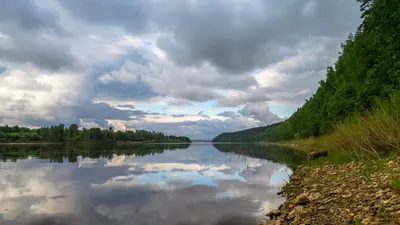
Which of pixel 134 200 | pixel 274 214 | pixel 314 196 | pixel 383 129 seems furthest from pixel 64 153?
pixel 383 129

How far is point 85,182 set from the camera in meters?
22.8

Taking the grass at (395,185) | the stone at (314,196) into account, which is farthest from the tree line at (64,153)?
the grass at (395,185)

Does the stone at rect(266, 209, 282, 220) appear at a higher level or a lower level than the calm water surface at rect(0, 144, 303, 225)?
higher

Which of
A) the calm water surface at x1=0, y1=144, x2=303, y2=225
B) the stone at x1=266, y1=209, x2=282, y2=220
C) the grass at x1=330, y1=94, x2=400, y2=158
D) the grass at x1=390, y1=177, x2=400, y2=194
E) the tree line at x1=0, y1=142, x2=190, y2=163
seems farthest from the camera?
the tree line at x1=0, y1=142, x2=190, y2=163

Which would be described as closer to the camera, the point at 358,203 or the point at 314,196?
the point at 358,203

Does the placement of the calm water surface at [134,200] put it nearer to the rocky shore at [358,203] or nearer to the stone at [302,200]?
the stone at [302,200]

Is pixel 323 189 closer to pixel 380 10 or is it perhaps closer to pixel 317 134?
pixel 380 10

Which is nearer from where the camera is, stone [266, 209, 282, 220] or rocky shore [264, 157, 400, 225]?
rocky shore [264, 157, 400, 225]

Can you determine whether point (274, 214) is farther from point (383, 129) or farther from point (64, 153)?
point (64, 153)

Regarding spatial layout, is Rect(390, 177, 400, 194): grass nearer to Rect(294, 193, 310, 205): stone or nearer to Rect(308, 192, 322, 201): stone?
Rect(308, 192, 322, 201): stone

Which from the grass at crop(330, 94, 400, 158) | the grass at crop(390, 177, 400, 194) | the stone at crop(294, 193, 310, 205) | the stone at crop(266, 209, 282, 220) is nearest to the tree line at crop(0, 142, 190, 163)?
the stone at crop(266, 209, 282, 220)

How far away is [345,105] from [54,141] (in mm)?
189801

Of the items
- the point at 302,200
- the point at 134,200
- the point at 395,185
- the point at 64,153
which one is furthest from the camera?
the point at 64,153

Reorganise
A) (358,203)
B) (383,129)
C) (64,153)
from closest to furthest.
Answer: (358,203) → (383,129) → (64,153)
